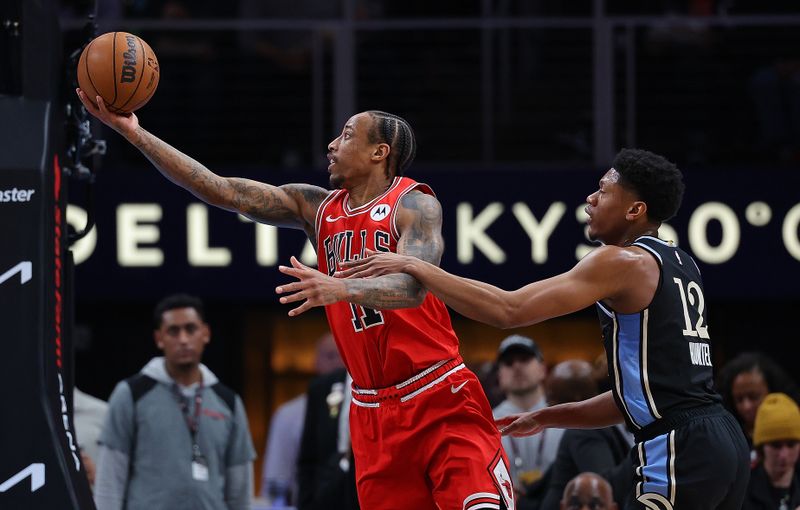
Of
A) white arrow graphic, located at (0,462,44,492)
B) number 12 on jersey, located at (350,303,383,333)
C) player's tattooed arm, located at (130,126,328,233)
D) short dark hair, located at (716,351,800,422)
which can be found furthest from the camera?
short dark hair, located at (716,351,800,422)

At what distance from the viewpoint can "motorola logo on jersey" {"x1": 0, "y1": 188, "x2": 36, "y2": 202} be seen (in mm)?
5957

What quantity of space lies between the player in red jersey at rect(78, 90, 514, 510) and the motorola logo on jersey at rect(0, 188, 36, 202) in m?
0.52

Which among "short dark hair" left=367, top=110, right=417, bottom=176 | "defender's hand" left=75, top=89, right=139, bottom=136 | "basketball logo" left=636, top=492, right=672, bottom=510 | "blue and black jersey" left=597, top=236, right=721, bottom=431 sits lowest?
"basketball logo" left=636, top=492, right=672, bottom=510

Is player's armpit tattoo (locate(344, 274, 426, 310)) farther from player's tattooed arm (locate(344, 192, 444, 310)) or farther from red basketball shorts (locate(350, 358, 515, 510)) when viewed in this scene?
red basketball shorts (locate(350, 358, 515, 510))

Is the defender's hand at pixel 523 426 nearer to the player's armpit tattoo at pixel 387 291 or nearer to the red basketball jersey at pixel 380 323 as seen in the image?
the red basketball jersey at pixel 380 323

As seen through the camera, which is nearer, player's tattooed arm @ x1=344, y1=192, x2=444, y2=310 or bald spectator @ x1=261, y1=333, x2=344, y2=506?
player's tattooed arm @ x1=344, y1=192, x2=444, y2=310

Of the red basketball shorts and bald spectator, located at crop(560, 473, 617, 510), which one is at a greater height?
the red basketball shorts

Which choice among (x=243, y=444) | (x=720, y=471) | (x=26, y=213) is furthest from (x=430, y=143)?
(x=720, y=471)

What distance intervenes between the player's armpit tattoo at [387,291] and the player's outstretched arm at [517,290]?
0.03 metres

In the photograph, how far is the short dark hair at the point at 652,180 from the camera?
17.4ft

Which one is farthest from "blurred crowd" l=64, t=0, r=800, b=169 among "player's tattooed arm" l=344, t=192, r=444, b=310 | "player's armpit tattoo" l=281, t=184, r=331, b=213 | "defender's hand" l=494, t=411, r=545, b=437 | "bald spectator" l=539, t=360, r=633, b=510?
"player's tattooed arm" l=344, t=192, r=444, b=310

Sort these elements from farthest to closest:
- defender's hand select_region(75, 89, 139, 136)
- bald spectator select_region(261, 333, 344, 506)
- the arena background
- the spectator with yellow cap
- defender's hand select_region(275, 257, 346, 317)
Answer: the arena background → bald spectator select_region(261, 333, 344, 506) → the spectator with yellow cap → defender's hand select_region(75, 89, 139, 136) → defender's hand select_region(275, 257, 346, 317)

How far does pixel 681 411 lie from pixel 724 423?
0.18 m

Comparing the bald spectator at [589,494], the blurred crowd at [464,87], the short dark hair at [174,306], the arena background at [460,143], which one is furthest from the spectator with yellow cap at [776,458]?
the blurred crowd at [464,87]
